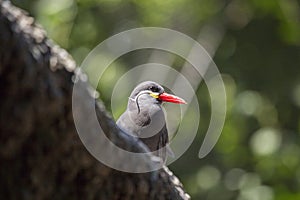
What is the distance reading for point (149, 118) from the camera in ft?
14.3

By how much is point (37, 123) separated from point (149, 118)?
2659mm

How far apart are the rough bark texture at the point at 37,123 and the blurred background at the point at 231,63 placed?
18.2ft

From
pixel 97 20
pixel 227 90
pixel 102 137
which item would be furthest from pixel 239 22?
pixel 102 137

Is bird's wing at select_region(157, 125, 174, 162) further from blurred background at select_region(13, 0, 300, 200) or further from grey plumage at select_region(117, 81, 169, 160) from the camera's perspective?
blurred background at select_region(13, 0, 300, 200)

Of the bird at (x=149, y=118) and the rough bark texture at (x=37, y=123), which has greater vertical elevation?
the rough bark texture at (x=37, y=123)

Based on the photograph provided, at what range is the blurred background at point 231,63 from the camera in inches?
295

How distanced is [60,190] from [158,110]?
268 cm

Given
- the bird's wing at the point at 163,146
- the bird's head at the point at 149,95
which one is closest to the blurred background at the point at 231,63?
the bird's head at the point at 149,95

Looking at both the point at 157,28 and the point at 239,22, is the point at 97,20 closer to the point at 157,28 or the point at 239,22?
the point at 157,28

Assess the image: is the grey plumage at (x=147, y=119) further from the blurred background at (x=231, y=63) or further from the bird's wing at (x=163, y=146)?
the blurred background at (x=231, y=63)

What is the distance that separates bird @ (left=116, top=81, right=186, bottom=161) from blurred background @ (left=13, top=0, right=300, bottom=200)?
9.16ft

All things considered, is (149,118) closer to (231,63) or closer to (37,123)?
(37,123)

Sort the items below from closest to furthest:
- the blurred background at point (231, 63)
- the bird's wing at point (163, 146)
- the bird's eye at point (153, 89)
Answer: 1. the bird's wing at point (163, 146)
2. the bird's eye at point (153, 89)
3. the blurred background at point (231, 63)

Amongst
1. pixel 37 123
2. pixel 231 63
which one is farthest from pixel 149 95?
pixel 231 63
